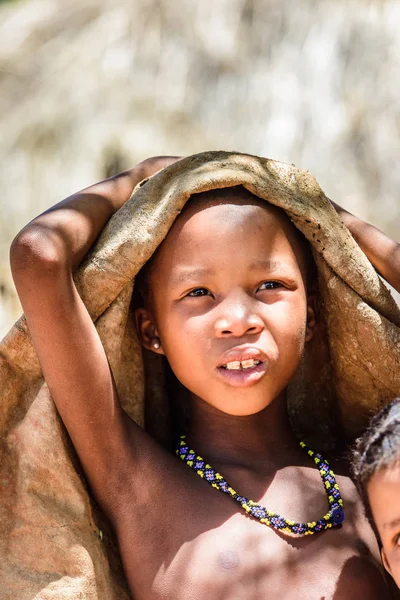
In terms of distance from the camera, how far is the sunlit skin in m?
1.74

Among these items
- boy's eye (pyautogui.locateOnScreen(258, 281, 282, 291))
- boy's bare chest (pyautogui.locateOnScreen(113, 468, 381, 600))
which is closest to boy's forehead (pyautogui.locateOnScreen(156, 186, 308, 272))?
boy's eye (pyautogui.locateOnScreen(258, 281, 282, 291))

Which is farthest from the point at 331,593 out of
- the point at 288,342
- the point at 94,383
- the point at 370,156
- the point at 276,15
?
the point at 276,15

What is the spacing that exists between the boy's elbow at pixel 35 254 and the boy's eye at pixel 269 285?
1.58 ft

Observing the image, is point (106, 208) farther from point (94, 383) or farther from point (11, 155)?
point (11, 155)

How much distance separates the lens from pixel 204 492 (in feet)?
6.83

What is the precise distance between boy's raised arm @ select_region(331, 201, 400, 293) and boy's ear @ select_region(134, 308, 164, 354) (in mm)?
592

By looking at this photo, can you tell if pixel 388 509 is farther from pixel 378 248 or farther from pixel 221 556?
pixel 378 248

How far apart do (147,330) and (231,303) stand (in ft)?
1.05

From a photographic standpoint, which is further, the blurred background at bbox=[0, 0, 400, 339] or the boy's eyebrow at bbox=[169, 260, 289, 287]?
the blurred background at bbox=[0, 0, 400, 339]

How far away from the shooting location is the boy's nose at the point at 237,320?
1.97 m

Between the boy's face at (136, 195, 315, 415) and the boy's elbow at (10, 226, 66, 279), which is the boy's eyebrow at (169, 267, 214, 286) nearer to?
the boy's face at (136, 195, 315, 415)

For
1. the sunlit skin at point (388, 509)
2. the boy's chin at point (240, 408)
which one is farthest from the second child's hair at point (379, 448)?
the boy's chin at point (240, 408)

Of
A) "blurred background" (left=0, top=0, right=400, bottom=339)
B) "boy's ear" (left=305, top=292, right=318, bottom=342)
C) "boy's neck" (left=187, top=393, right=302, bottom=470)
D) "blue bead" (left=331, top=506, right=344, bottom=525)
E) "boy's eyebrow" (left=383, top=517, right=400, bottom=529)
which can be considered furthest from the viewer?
"blurred background" (left=0, top=0, right=400, bottom=339)

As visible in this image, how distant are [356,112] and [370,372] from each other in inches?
45.2
